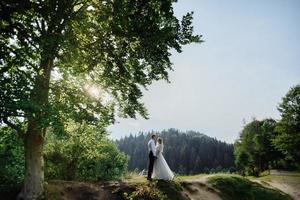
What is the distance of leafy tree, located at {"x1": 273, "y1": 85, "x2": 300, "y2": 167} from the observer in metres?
49.0

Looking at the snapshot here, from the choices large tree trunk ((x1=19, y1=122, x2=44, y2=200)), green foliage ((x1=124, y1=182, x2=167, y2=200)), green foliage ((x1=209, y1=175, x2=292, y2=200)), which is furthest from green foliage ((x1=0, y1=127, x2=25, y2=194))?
green foliage ((x1=209, y1=175, x2=292, y2=200))

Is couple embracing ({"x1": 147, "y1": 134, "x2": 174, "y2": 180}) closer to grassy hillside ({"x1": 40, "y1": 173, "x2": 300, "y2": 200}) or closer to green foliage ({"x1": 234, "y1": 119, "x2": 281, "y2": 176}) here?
grassy hillside ({"x1": 40, "y1": 173, "x2": 300, "y2": 200})

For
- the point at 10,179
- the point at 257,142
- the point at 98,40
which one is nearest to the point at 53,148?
Answer: the point at 10,179

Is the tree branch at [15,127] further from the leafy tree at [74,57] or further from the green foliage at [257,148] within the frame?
the green foliage at [257,148]

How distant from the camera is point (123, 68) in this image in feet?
53.6

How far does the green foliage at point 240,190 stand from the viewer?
71.4 ft

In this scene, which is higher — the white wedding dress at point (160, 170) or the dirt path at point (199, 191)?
the white wedding dress at point (160, 170)

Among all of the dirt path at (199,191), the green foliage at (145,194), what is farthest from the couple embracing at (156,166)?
the green foliage at (145,194)

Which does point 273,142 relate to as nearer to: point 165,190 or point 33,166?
point 165,190

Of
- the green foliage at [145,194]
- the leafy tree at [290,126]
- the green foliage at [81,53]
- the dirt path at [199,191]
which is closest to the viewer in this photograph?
the green foliage at [81,53]

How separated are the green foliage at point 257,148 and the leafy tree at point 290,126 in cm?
1109

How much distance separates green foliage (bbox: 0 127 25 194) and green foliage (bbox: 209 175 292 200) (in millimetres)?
13155

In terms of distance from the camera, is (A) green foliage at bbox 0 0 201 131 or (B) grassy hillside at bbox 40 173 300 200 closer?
(A) green foliage at bbox 0 0 201 131

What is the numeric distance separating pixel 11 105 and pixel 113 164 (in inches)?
939
